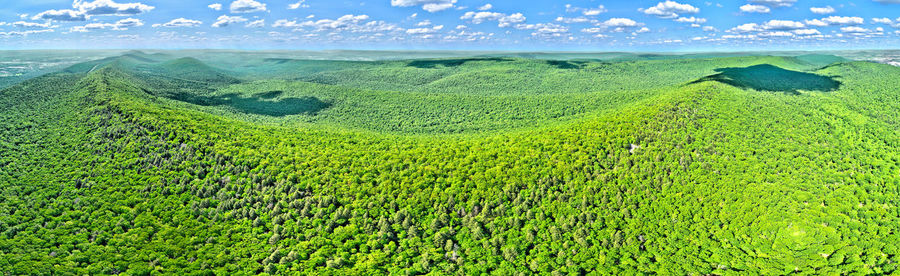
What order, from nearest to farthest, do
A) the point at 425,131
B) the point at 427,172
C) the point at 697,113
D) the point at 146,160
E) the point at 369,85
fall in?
1. the point at 427,172
2. the point at 146,160
3. the point at 697,113
4. the point at 425,131
5. the point at 369,85

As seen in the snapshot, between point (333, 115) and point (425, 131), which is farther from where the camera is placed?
point (333, 115)

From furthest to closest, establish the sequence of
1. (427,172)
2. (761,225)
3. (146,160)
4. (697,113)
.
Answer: (697,113)
(146,160)
(427,172)
(761,225)

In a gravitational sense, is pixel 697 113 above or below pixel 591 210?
above

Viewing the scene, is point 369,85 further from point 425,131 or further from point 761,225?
point 761,225

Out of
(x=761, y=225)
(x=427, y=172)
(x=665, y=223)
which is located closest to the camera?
(x=761, y=225)

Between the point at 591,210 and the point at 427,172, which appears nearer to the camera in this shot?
the point at 591,210

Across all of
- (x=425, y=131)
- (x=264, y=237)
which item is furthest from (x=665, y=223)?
(x=425, y=131)

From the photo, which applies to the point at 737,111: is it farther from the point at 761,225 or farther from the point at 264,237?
the point at 264,237

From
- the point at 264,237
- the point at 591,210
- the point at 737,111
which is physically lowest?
the point at 264,237

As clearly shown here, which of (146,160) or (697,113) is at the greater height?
(697,113)
